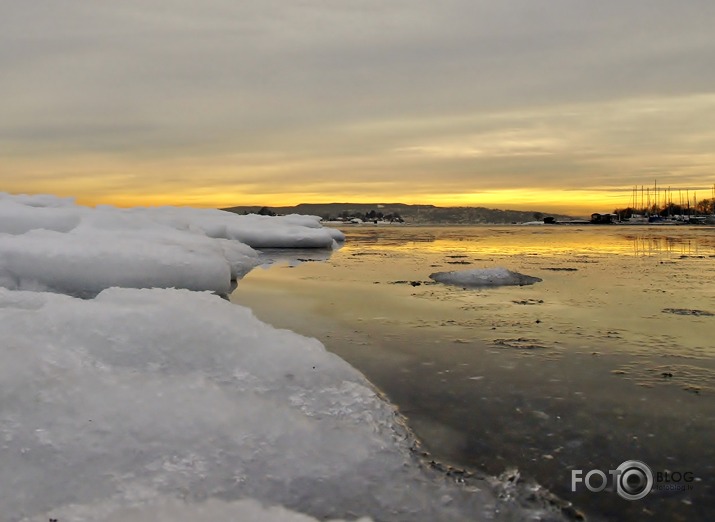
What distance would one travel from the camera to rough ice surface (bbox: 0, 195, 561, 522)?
2264 mm

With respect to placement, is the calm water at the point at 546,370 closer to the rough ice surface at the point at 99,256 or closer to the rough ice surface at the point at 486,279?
the rough ice surface at the point at 486,279

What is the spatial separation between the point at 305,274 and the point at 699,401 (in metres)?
9.09

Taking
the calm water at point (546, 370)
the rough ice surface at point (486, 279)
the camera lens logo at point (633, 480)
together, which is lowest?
the camera lens logo at point (633, 480)

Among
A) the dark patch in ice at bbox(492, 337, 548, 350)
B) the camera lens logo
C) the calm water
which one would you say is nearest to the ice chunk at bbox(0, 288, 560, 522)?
the calm water

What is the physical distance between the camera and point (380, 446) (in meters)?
2.81

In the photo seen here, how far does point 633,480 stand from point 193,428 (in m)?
2.12

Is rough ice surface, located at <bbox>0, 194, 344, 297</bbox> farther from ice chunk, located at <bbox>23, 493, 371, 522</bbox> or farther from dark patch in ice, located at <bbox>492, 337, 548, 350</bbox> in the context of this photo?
ice chunk, located at <bbox>23, 493, 371, 522</bbox>

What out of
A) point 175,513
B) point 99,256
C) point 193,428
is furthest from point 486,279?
point 175,513

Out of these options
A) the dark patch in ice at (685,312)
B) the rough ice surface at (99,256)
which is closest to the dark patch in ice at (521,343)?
the dark patch in ice at (685,312)

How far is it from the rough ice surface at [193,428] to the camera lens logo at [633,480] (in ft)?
1.44

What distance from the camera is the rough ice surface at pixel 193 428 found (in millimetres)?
2264

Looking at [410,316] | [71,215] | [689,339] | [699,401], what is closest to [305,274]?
[71,215]

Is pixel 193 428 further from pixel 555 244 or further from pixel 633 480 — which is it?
pixel 555 244

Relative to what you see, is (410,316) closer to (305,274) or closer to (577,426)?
(577,426)
